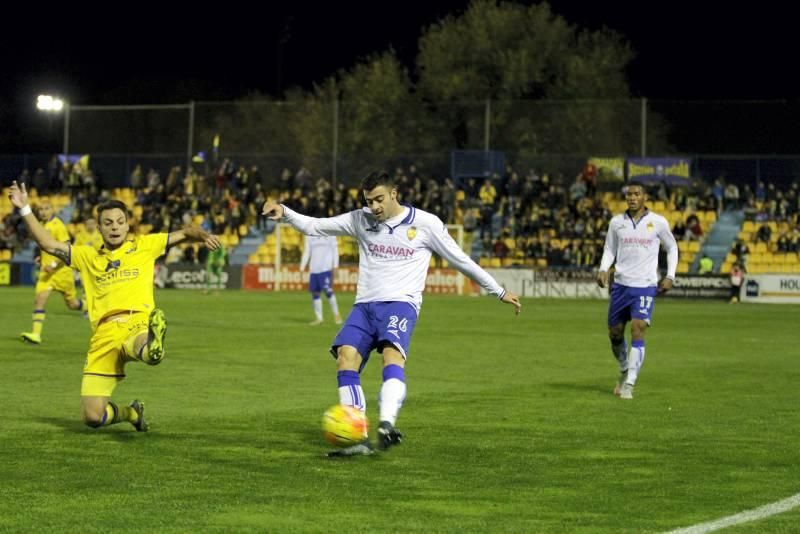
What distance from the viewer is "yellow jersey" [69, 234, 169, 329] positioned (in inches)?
451

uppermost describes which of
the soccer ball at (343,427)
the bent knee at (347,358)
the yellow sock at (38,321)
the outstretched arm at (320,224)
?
the outstretched arm at (320,224)

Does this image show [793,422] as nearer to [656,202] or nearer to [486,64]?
[656,202]

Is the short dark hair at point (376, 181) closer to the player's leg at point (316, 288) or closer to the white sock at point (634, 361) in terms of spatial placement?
the white sock at point (634, 361)

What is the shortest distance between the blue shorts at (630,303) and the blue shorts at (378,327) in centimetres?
567

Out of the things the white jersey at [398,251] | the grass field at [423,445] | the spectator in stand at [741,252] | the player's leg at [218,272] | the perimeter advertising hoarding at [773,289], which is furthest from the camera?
the player's leg at [218,272]

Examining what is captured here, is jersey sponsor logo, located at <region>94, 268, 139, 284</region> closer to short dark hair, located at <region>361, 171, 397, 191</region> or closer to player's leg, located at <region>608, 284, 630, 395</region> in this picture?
short dark hair, located at <region>361, 171, 397, 191</region>

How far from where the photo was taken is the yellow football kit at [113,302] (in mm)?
11375

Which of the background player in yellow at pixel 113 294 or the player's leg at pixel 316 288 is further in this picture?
the player's leg at pixel 316 288

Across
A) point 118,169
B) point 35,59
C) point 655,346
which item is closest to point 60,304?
point 655,346

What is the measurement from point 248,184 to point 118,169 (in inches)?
Result: 249

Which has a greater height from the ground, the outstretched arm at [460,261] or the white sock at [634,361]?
the outstretched arm at [460,261]

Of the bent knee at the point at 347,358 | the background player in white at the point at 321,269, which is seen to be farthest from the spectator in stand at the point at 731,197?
the bent knee at the point at 347,358

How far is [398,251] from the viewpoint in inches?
426

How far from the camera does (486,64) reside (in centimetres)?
8350
